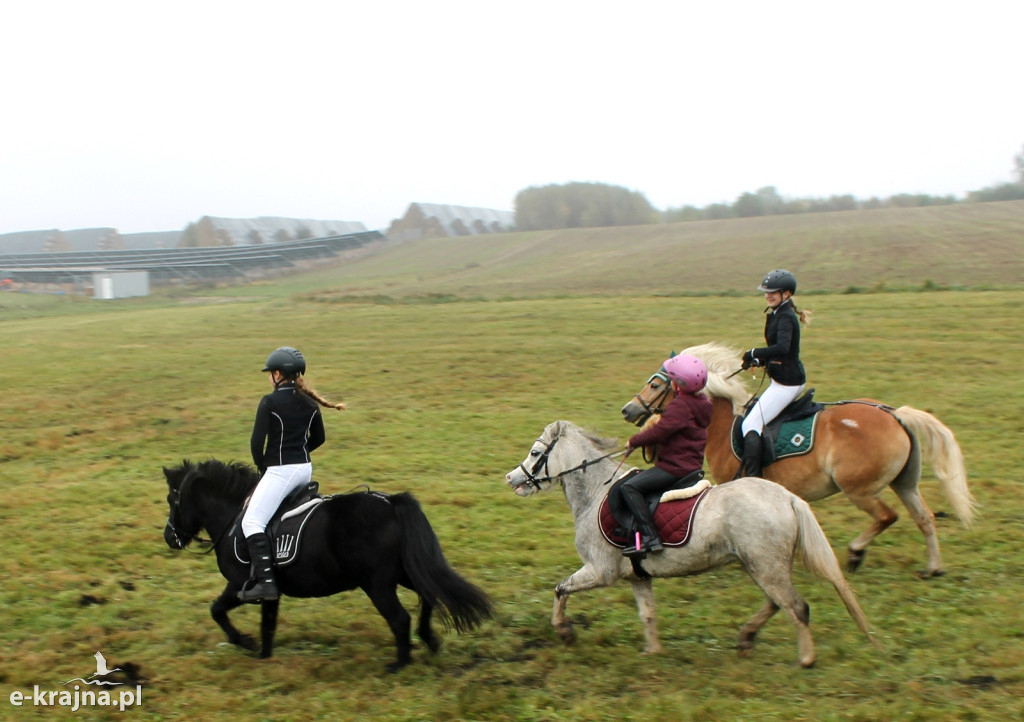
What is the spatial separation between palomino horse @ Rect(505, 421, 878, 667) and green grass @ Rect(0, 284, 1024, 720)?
15.5 inches

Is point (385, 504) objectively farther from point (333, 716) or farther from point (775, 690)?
point (775, 690)

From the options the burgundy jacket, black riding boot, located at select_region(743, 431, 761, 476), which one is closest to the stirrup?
the burgundy jacket

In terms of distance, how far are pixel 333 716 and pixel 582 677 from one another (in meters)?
1.91

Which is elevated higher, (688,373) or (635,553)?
(688,373)

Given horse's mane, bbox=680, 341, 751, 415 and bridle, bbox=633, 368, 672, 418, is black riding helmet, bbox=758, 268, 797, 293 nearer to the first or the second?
horse's mane, bbox=680, 341, 751, 415

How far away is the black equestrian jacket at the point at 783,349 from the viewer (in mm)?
8570

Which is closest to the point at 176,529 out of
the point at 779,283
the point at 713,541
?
the point at 713,541

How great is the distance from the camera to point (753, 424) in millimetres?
8570

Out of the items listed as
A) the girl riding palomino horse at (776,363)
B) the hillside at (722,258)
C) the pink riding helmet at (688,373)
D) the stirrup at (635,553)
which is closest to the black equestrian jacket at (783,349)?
the girl riding palomino horse at (776,363)

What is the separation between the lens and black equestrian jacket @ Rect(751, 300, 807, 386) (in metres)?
8.57

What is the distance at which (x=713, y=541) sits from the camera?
254 inches

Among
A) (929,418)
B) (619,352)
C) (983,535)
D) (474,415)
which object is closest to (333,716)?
(929,418)

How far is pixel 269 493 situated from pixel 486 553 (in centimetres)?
→ 342

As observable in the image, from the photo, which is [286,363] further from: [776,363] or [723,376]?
[776,363]
